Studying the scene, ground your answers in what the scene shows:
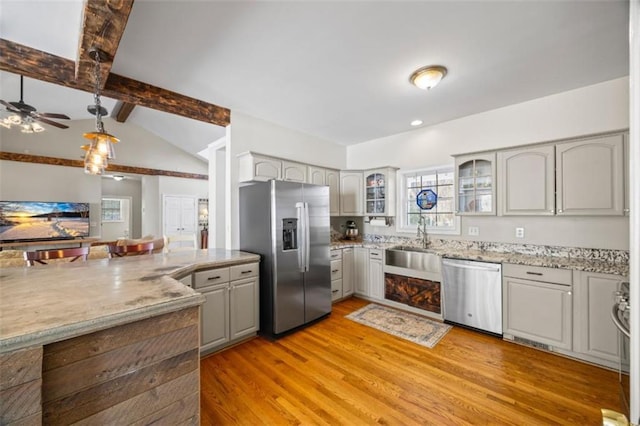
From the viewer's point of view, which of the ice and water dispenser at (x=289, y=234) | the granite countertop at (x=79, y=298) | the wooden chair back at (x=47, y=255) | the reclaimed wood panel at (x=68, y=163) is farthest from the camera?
the reclaimed wood panel at (x=68, y=163)

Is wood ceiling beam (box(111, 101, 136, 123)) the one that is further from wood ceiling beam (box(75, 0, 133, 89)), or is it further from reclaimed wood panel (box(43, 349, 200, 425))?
reclaimed wood panel (box(43, 349, 200, 425))

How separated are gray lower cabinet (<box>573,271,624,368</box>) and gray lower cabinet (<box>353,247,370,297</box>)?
2.33 meters

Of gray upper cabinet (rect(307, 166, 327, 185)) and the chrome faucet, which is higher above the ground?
gray upper cabinet (rect(307, 166, 327, 185))

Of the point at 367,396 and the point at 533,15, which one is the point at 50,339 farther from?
the point at 533,15

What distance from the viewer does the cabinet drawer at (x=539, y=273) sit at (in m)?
2.46

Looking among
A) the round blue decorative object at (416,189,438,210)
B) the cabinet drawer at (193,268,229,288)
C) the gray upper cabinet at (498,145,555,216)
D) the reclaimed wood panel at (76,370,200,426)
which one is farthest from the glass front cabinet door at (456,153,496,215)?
the reclaimed wood panel at (76,370,200,426)

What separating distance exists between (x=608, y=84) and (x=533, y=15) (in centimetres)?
170

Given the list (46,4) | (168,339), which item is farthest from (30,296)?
(46,4)

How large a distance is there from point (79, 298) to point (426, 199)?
4128mm

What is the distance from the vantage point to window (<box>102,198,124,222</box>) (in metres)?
8.69

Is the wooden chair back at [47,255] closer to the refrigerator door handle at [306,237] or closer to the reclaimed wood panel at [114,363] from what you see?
the reclaimed wood panel at [114,363]

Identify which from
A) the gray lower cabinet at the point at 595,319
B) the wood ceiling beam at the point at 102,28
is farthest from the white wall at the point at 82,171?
the gray lower cabinet at the point at 595,319

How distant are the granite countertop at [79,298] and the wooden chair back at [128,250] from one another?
646 millimetres

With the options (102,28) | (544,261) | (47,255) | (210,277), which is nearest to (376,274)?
(544,261)
